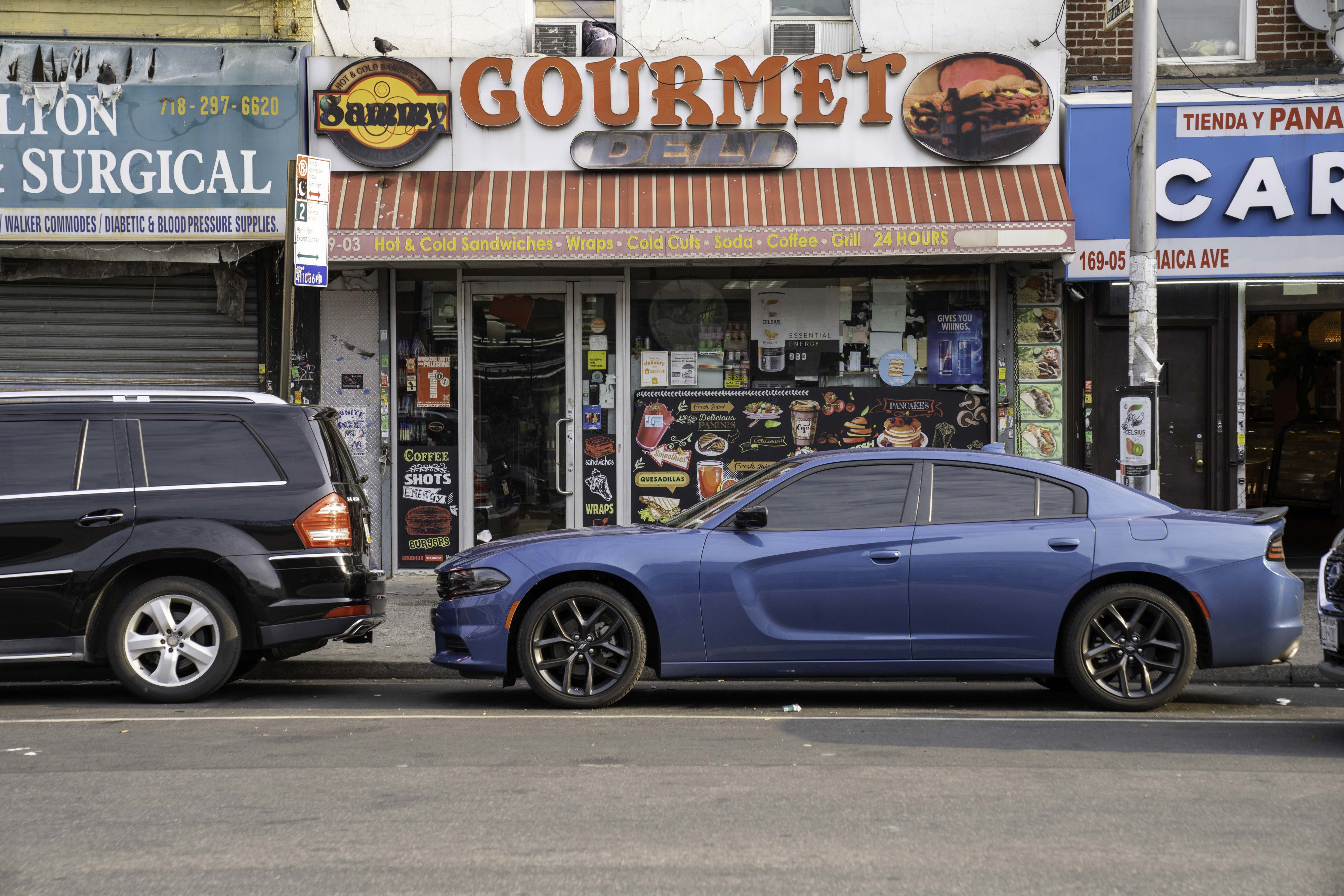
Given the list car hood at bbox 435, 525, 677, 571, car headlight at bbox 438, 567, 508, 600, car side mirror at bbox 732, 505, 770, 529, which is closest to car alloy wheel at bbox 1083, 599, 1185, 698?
car side mirror at bbox 732, 505, 770, 529

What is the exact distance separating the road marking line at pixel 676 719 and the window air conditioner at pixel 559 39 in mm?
8117

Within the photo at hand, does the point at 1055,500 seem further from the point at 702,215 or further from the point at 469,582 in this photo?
the point at 702,215

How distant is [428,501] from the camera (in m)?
12.7

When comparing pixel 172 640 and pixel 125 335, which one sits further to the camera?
pixel 125 335

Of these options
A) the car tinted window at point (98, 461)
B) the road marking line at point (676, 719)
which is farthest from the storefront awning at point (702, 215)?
the road marking line at point (676, 719)

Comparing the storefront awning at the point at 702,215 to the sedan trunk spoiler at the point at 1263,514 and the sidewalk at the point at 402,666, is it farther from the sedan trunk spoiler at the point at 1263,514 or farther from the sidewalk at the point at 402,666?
the sedan trunk spoiler at the point at 1263,514

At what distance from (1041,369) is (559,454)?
497 centimetres

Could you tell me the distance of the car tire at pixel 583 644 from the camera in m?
7.07

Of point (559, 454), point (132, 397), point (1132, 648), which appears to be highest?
point (132, 397)

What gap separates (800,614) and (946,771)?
1549 millimetres

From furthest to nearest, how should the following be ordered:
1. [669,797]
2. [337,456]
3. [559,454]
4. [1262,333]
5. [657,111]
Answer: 1. [1262,333]
2. [559,454]
3. [657,111]
4. [337,456]
5. [669,797]

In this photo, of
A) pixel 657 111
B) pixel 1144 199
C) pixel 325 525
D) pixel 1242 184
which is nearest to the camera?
pixel 325 525

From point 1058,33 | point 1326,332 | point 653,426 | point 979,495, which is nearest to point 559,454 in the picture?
point 653,426

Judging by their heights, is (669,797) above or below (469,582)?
below
